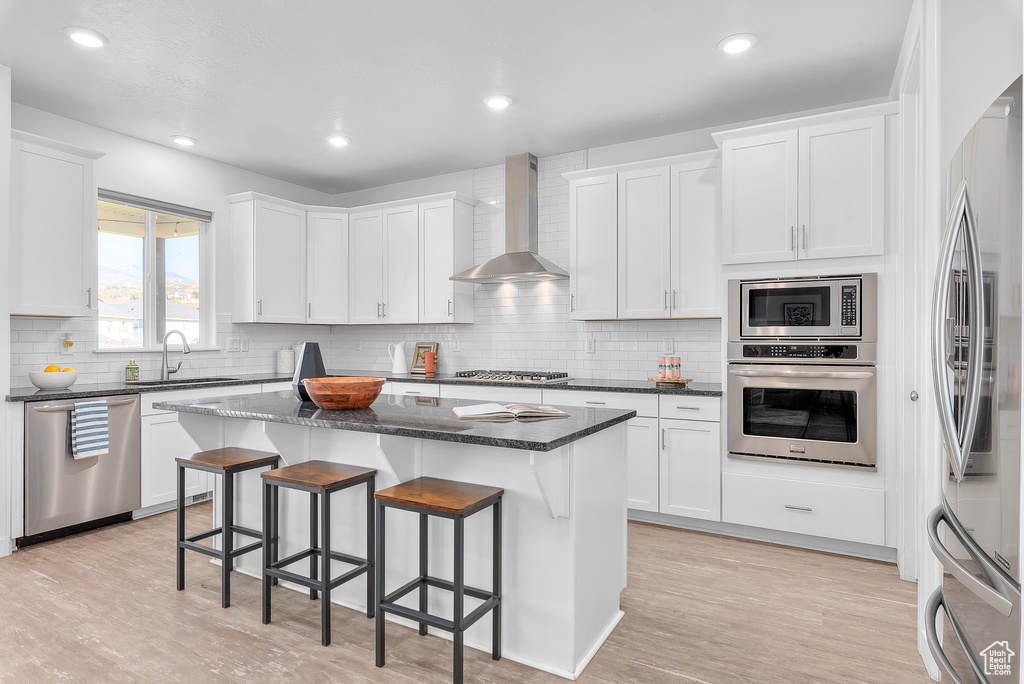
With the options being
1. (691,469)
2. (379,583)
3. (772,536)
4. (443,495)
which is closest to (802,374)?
(691,469)

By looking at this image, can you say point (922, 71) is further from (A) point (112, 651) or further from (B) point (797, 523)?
(A) point (112, 651)

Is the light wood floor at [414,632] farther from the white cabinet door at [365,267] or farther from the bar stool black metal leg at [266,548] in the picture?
the white cabinet door at [365,267]

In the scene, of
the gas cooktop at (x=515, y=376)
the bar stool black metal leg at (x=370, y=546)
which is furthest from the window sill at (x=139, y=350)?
the bar stool black metal leg at (x=370, y=546)

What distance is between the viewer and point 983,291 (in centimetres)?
137

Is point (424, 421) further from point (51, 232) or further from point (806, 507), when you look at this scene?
point (51, 232)

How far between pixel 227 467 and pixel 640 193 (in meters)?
3.11

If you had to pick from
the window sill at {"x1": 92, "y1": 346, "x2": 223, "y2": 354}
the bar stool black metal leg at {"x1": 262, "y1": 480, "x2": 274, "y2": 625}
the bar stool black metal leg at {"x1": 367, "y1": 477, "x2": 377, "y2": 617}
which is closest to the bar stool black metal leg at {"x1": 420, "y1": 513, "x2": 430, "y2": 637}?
the bar stool black metal leg at {"x1": 367, "y1": 477, "x2": 377, "y2": 617}

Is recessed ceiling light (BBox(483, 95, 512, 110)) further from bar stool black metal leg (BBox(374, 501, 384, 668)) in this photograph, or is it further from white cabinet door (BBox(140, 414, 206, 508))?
white cabinet door (BBox(140, 414, 206, 508))

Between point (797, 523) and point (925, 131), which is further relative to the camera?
point (797, 523)

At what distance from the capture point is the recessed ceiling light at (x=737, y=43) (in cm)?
295

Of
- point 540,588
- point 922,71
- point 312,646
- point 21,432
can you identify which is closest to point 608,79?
point 922,71

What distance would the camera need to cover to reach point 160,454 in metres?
4.08

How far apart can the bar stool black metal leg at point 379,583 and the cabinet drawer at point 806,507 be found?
7.50 ft

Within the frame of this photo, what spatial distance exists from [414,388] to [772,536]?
9.19ft
